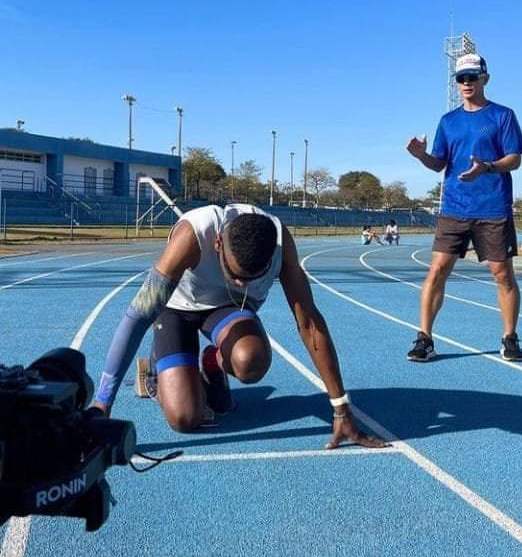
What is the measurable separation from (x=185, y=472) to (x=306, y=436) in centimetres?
83

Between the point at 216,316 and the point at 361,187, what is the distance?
114324 millimetres

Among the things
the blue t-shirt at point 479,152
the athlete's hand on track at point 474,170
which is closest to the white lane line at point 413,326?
the blue t-shirt at point 479,152

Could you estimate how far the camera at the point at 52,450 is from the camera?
60.0 inches

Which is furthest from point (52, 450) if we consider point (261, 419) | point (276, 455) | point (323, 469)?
point (261, 419)

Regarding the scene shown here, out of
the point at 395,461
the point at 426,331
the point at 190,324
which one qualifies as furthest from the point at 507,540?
the point at 426,331

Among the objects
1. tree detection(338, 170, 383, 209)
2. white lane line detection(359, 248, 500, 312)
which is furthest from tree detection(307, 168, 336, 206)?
white lane line detection(359, 248, 500, 312)

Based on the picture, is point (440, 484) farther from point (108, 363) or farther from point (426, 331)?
point (426, 331)

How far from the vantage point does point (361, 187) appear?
116 m

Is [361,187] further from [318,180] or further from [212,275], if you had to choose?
[212,275]

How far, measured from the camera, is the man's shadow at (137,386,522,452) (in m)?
4.04

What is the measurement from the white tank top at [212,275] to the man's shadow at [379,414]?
680 millimetres

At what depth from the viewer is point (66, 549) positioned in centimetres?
261

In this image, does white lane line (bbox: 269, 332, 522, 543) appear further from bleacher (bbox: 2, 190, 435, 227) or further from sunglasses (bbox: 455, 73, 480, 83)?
bleacher (bbox: 2, 190, 435, 227)

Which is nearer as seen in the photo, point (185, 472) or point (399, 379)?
point (185, 472)
